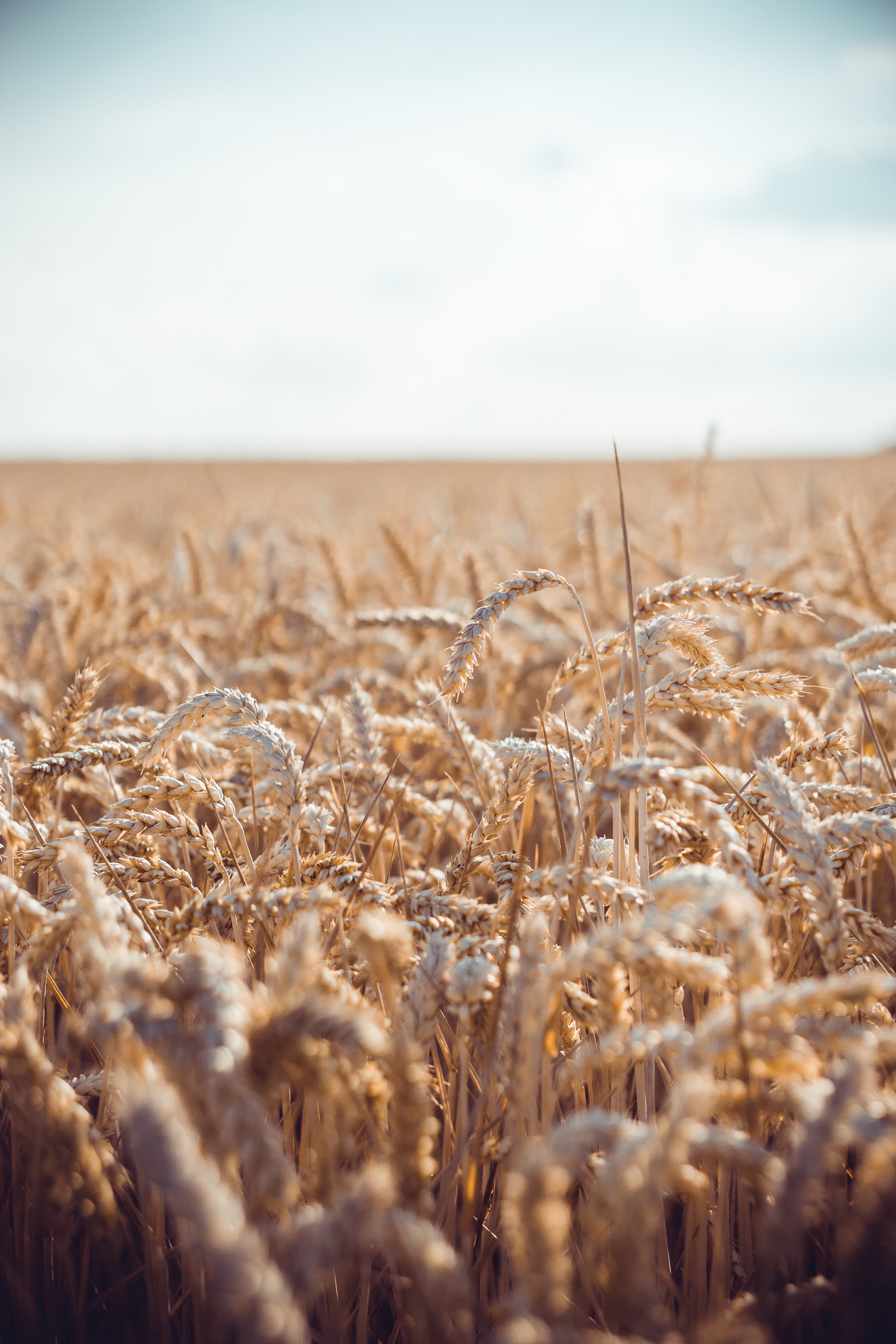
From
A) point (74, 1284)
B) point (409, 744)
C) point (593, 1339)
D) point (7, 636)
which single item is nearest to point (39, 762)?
point (74, 1284)

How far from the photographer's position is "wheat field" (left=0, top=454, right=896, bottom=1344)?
62cm

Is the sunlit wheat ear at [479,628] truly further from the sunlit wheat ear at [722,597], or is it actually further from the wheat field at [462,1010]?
the sunlit wheat ear at [722,597]

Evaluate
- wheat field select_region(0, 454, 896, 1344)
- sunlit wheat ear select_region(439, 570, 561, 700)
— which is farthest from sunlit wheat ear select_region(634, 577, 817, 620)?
sunlit wheat ear select_region(439, 570, 561, 700)

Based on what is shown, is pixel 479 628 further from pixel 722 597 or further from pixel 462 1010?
pixel 462 1010

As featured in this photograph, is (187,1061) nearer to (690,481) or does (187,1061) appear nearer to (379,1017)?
(379,1017)

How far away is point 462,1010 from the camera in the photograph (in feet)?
2.91

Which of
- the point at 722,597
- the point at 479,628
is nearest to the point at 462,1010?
the point at 479,628

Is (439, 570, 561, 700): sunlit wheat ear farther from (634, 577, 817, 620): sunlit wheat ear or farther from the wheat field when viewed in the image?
(634, 577, 817, 620): sunlit wheat ear

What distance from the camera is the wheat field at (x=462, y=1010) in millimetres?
620

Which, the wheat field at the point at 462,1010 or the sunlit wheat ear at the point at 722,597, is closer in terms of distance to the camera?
the wheat field at the point at 462,1010

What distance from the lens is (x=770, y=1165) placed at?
2.21 ft

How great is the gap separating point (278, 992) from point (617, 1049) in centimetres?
31

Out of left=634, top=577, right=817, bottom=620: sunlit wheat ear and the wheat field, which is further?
left=634, top=577, right=817, bottom=620: sunlit wheat ear

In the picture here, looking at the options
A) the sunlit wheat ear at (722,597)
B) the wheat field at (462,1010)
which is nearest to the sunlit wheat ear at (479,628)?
the wheat field at (462,1010)
